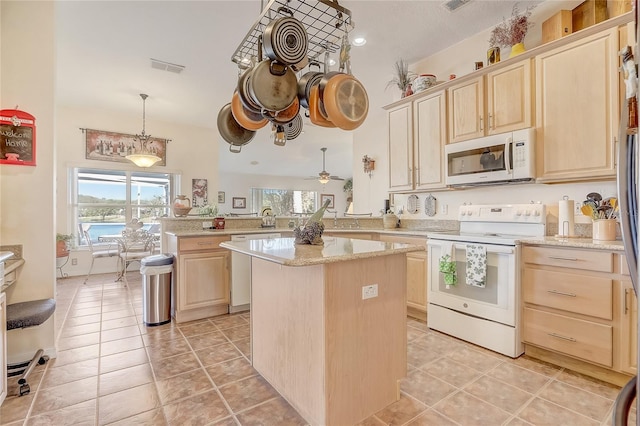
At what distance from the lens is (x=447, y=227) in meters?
3.58

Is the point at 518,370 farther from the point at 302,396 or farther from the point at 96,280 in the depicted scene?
the point at 96,280

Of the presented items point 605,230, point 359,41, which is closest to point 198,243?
point 359,41

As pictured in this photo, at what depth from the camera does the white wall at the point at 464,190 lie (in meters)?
2.66

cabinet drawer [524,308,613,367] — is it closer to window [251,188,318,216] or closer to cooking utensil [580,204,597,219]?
cooking utensil [580,204,597,219]

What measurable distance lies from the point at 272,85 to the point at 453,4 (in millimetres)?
2192

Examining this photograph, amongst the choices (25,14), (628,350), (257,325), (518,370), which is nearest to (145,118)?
(25,14)

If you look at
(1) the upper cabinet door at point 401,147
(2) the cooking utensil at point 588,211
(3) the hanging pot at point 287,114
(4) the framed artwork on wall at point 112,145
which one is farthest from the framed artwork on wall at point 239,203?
(2) the cooking utensil at point 588,211

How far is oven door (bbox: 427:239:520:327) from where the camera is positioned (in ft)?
7.75

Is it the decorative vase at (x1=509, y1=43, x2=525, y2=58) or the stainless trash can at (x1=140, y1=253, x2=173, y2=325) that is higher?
the decorative vase at (x1=509, y1=43, x2=525, y2=58)

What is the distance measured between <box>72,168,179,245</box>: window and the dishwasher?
124 inches

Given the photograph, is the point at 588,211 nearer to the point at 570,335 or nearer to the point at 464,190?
the point at 570,335


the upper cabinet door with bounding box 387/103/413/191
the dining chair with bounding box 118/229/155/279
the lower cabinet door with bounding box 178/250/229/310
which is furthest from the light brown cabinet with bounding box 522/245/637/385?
the dining chair with bounding box 118/229/155/279

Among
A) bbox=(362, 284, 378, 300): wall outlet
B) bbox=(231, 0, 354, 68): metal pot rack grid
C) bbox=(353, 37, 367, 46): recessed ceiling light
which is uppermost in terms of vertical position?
bbox=(353, 37, 367, 46): recessed ceiling light

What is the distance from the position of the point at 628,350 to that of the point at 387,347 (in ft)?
4.94
